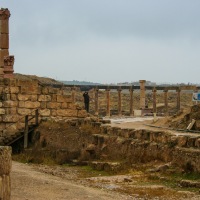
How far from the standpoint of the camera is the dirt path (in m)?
12.7

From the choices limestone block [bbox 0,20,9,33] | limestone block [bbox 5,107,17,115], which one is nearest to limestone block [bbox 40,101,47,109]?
limestone block [bbox 5,107,17,115]

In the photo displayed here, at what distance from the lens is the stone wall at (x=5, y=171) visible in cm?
909

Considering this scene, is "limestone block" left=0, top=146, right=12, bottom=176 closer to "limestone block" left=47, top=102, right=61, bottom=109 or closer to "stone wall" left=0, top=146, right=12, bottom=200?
"stone wall" left=0, top=146, right=12, bottom=200

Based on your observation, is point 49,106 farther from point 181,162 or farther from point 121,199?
point 121,199

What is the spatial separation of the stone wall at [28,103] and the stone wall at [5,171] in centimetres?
1564

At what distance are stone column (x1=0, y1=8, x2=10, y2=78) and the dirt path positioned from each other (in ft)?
54.8

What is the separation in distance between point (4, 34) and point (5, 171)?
77.7ft

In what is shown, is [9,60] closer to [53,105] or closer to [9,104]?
[53,105]

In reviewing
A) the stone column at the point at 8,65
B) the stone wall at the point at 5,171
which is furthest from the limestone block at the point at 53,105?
the stone wall at the point at 5,171

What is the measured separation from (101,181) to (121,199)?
Result: 2941 millimetres

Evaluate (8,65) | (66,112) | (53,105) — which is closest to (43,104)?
(53,105)

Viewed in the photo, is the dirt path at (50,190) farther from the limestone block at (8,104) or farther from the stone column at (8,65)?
the stone column at (8,65)

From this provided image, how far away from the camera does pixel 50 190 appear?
13.5 metres

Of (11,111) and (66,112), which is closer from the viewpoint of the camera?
(11,111)
